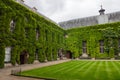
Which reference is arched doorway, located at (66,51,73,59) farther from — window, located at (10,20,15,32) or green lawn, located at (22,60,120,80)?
green lawn, located at (22,60,120,80)

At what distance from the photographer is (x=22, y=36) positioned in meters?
21.3

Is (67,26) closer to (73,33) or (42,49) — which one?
(73,33)

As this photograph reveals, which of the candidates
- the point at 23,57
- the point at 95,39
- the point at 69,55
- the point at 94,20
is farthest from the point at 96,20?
the point at 23,57

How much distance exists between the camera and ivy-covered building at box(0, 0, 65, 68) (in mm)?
18344

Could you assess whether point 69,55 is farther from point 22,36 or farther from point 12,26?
point 12,26

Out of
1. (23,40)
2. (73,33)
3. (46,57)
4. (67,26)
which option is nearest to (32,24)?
(23,40)

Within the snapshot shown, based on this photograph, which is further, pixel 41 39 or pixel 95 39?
pixel 95 39

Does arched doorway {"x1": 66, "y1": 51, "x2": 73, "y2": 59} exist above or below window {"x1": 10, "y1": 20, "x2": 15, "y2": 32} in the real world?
below

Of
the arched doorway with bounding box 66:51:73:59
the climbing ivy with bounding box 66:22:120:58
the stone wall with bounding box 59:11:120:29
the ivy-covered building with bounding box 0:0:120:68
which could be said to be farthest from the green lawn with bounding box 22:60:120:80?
the stone wall with bounding box 59:11:120:29

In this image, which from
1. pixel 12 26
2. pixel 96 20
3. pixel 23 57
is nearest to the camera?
pixel 12 26

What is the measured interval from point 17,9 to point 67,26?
24926 mm

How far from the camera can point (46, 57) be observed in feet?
93.5

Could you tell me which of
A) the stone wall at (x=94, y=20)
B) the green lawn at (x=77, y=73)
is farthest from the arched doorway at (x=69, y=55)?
the green lawn at (x=77, y=73)

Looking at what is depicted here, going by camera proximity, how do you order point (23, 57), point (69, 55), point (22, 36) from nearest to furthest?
point (22, 36) → point (23, 57) → point (69, 55)
